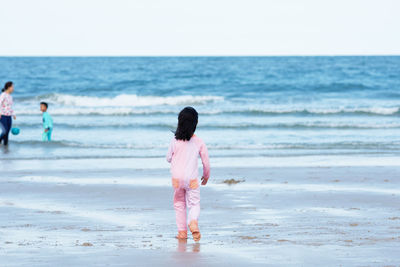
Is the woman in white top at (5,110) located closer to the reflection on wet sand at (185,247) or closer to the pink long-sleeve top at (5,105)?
the pink long-sleeve top at (5,105)

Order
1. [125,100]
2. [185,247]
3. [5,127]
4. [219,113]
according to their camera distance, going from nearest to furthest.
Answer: [185,247] → [5,127] → [219,113] → [125,100]

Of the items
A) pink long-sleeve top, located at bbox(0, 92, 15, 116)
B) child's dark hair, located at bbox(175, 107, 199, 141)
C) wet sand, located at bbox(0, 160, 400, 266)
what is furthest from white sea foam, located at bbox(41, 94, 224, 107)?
child's dark hair, located at bbox(175, 107, 199, 141)

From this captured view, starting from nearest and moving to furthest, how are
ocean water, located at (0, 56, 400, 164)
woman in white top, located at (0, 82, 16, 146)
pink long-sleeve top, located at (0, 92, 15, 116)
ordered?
1. woman in white top, located at (0, 82, 16, 146)
2. pink long-sleeve top, located at (0, 92, 15, 116)
3. ocean water, located at (0, 56, 400, 164)

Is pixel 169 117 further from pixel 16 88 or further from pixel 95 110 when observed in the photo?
pixel 16 88

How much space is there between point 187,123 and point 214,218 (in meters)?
1.60

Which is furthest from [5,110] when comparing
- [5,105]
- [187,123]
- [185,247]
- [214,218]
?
[185,247]

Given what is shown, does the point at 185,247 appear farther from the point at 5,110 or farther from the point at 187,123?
the point at 5,110

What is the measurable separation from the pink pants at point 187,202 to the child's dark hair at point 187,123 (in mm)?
443

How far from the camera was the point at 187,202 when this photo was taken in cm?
618

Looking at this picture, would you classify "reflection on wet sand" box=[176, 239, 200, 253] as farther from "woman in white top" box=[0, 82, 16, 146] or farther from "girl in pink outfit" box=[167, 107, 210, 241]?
"woman in white top" box=[0, 82, 16, 146]

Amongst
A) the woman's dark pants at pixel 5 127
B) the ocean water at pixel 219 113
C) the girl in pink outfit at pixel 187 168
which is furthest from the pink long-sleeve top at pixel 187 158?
the woman's dark pants at pixel 5 127

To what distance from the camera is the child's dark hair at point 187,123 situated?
233 inches

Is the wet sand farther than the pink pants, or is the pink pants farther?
the pink pants

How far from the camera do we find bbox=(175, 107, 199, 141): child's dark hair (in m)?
5.92
